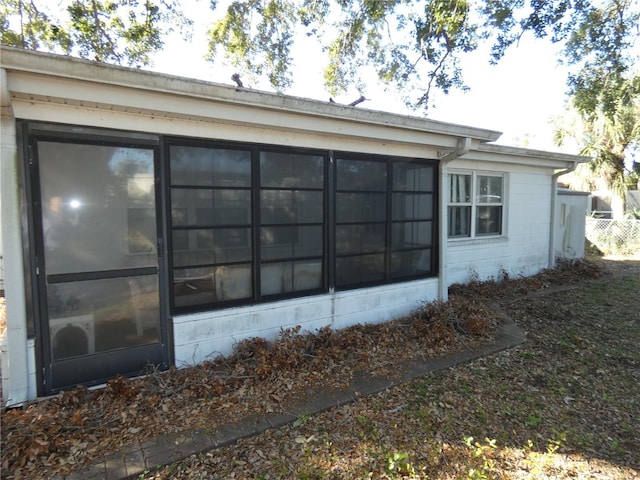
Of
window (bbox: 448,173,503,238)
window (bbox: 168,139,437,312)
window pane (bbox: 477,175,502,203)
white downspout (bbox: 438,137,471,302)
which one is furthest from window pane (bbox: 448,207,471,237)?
window (bbox: 168,139,437,312)

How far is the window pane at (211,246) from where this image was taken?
3375 mm

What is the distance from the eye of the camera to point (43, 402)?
8.94ft

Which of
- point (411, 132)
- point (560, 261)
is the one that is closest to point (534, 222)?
point (560, 261)

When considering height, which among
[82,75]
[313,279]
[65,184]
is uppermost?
[82,75]

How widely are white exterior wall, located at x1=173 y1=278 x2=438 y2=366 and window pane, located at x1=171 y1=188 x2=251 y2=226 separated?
2.96 feet

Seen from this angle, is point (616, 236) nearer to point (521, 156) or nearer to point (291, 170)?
point (521, 156)

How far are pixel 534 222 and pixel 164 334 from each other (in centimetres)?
781

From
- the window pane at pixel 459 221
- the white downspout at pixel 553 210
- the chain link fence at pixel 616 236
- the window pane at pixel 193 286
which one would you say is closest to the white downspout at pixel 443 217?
the window pane at pixel 459 221

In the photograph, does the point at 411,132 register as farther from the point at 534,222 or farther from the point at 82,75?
the point at 534,222

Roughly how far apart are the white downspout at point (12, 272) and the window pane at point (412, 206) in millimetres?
3897

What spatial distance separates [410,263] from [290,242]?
1956mm

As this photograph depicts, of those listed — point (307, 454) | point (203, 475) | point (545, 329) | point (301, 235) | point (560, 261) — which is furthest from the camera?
point (560, 261)

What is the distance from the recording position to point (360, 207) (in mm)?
4527

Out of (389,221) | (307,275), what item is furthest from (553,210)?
(307,275)
